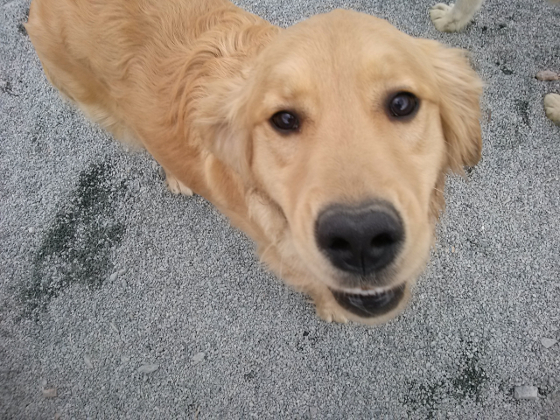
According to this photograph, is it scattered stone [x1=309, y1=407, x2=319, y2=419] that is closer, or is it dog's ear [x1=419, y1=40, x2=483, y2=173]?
dog's ear [x1=419, y1=40, x2=483, y2=173]

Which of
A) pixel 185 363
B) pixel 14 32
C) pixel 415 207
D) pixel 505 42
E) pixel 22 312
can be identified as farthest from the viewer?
pixel 14 32

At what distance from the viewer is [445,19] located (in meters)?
3.12

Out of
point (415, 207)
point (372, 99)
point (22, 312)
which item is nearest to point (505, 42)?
point (372, 99)

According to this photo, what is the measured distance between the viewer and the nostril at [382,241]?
116 cm

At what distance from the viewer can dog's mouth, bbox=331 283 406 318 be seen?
155 centimetres

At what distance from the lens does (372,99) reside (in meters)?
1.39

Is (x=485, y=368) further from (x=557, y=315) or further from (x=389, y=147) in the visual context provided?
(x=389, y=147)

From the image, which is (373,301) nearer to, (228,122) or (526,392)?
(228,122)

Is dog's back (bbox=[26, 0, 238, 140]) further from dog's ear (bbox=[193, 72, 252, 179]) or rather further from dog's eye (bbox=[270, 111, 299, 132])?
dog's eye (bbox=[270, 111, 299, 132])

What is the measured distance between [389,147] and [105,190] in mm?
2589

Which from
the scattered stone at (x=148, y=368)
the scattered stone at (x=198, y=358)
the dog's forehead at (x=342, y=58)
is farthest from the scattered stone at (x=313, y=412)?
the dog's forehead at (x=342, y=58)

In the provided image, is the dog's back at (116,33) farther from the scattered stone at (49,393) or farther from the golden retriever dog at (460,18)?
the scattered stone at (49,393)

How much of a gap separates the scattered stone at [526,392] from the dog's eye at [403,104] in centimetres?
202

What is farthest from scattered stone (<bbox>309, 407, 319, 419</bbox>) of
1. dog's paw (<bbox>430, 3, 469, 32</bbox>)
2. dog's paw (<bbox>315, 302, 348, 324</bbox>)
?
dog's paw (<bbox>430, 3, 469, 32</bbox>)
